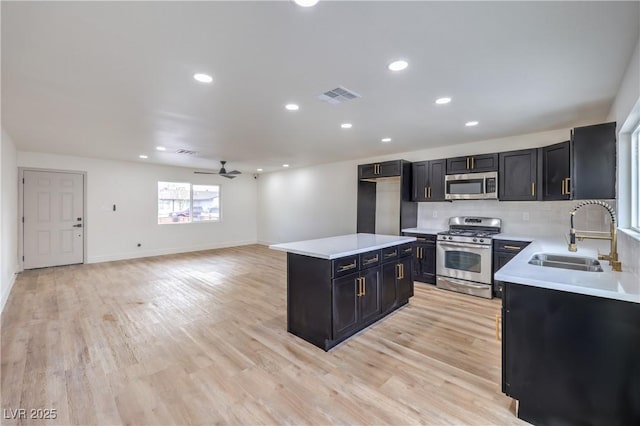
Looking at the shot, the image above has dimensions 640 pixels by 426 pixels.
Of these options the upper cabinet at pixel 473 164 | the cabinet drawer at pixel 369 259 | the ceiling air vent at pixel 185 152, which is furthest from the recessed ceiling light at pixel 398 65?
the ceiling air vent at pixel 185 152

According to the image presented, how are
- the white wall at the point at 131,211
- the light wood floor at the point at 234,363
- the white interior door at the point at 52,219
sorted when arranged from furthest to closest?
the white wall at the point at 131,211
the white interior door at the point at 52,219
the light wood floor at the point at 234,363

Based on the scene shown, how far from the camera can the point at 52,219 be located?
243 inches

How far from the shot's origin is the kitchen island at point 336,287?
2746 mm

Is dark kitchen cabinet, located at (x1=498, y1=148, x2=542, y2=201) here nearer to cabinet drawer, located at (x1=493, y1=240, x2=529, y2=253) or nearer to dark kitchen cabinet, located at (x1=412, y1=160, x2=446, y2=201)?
cabinet drawer, located at (x1=493, y1=240, x2=529, y2=253)

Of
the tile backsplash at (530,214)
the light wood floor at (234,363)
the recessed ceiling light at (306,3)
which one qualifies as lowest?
the light wood floor at (234,363)

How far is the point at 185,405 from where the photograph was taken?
1.98 meters

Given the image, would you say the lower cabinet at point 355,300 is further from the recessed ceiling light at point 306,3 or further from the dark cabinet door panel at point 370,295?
the recessed ceiling light at point 306,3

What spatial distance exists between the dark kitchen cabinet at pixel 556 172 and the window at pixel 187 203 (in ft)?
26.7

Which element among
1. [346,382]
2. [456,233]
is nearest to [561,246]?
[456,233]

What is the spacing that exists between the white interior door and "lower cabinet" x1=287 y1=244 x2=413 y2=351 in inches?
244

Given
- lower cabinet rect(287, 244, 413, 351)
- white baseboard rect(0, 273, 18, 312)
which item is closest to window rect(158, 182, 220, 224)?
white baseboard rect(0, 273, 18, 312)

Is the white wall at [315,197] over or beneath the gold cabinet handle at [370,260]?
over

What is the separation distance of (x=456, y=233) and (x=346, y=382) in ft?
11.1

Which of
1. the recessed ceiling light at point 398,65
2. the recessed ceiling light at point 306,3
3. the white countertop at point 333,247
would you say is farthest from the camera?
the white countertop at point 333,247
